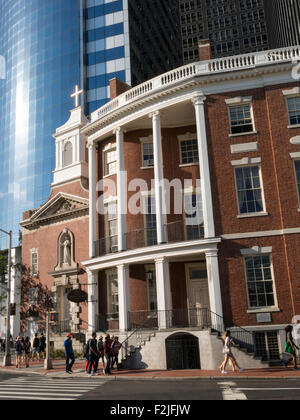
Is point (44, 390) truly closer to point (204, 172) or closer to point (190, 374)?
point (190, 374)

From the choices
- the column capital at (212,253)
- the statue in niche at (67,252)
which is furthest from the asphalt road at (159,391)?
the statue in niche at (67,252)

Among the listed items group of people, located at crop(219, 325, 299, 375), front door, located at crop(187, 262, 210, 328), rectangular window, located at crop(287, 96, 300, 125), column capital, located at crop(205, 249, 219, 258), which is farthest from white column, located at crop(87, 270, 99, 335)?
rectangular window, located at crop(287, 96, 300, 125)

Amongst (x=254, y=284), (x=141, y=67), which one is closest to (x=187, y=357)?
(x=254, y=284)

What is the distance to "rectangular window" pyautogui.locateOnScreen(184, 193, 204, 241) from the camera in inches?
913

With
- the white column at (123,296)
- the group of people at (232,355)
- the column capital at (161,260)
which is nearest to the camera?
the group of people at (232,355)

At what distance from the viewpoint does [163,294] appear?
21.4 meters

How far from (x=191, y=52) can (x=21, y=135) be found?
50.0 m

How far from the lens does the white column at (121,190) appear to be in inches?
947

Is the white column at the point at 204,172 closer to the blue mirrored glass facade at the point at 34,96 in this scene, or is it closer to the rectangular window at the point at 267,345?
the rectangular window at the point at 267,345

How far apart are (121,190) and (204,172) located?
212 inches

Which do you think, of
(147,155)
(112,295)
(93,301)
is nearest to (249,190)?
(147,155)

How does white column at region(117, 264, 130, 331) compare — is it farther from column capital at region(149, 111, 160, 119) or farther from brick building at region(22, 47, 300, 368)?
column capital at region(149, 111, 160, 119)

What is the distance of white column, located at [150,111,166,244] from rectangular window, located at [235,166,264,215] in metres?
4.09

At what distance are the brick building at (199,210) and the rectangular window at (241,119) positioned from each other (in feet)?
0.19
